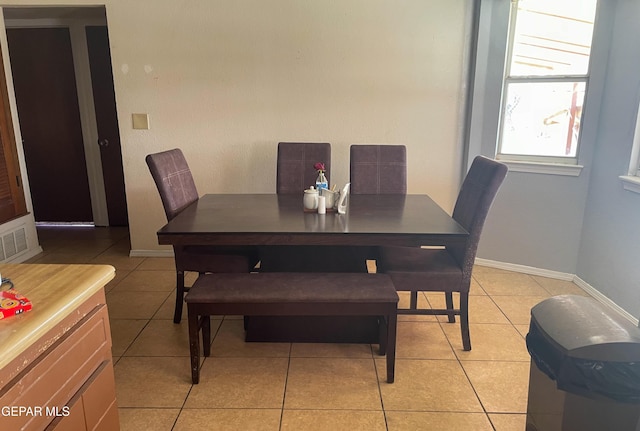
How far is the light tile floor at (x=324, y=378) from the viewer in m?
1.91

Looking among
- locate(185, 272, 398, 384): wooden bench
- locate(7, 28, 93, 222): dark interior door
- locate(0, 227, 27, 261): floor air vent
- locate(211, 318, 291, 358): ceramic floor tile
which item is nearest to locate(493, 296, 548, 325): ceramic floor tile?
locate(185, 272, 398, 384): wooden bench

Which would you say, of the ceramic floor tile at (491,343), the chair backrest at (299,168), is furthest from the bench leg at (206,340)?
the ceramic floor tile at (491,343)

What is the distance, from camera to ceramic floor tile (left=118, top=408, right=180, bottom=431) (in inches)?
73.3

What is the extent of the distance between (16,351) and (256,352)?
1566mm

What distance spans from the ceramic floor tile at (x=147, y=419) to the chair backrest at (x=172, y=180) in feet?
3.33

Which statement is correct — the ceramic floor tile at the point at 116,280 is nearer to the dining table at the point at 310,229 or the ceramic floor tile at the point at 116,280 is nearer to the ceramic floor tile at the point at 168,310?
the ceramic floor tile at the point at 168,310

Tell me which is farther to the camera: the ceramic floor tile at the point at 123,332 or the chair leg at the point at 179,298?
the chair leg at the point at 179,298

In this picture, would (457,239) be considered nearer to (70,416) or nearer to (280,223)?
(280,223)

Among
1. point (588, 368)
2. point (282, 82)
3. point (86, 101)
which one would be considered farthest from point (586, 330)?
point (86, 101)

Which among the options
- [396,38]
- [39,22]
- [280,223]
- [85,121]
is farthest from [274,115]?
[39,22]

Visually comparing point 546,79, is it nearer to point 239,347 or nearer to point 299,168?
point 299,168

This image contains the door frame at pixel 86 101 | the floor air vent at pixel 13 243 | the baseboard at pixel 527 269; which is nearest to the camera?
the baseboard at pixel 527 269

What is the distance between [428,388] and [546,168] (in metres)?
1.94

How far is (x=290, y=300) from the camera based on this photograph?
6.61 ft
